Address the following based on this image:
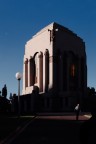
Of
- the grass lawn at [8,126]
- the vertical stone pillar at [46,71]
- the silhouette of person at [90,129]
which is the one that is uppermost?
the vertical stone pillar at [46,71]

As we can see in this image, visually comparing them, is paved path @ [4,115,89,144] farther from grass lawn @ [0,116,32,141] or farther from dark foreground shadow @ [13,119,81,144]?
grass lawn @ [0,116,32,141]

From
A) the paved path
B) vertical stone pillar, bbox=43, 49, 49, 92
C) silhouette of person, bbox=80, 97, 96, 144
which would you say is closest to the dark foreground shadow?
the paved path

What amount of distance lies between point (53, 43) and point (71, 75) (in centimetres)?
1086

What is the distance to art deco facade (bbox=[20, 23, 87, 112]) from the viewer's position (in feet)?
330

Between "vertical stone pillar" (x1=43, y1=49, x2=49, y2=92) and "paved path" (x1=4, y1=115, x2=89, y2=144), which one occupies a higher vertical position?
"vertical stone pillar" (x1=43, y1=49, x2=49, y2=92)

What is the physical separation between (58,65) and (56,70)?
1.29 meters

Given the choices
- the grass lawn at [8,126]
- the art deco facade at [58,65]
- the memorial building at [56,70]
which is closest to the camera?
the grass lawn at [8,126]

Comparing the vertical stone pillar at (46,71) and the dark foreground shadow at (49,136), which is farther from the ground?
the vertical stone pillar at (46,71)

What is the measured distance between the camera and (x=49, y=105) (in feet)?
331

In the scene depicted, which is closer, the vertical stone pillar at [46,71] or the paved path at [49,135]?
the paved path at [49,135]

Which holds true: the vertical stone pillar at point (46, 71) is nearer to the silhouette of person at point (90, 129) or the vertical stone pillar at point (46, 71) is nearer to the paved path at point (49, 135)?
the paved path at point (49, 135)

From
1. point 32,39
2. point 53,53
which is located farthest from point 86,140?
point 32,39

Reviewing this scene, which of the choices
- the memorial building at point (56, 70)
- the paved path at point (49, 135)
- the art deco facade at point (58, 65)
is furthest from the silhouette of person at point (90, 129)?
the art deco facade at point (58, 65)

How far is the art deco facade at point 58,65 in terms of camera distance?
10069cm
